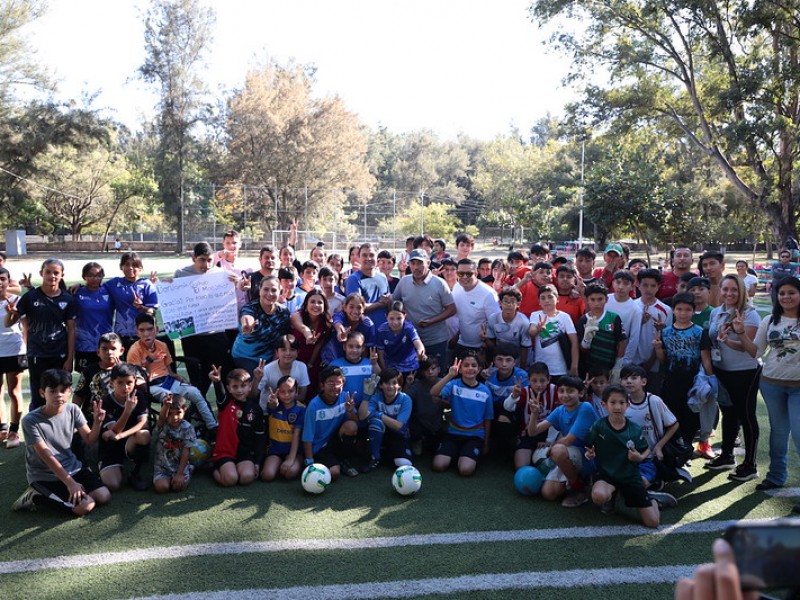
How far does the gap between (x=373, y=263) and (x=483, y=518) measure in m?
3.29

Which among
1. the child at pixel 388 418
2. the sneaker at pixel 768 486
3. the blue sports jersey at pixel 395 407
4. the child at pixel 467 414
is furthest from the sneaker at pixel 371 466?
the sneaker at pixel 768 486

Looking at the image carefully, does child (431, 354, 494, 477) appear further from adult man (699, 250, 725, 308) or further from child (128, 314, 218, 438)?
adult man (699, 250, 725, 308)

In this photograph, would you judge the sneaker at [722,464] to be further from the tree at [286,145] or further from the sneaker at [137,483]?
the tree at [286,145]

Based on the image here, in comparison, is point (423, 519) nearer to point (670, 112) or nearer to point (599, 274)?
point (599, 274)

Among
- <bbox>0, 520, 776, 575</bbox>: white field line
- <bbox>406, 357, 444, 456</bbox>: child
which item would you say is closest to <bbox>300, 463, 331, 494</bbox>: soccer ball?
<bbox>0, 520, 776, 575</bbox>: white field line

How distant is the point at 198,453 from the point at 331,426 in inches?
46.9

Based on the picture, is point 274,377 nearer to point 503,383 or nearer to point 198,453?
point 198,453

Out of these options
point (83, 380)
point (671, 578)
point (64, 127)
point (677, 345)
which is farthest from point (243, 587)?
point (64, 127)

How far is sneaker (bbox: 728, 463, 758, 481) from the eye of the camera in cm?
534

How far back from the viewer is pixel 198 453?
539 centimetres

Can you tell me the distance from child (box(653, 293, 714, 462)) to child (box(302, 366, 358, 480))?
2.93 m

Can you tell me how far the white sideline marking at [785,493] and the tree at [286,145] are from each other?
43719mm

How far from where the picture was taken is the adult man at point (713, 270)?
6.28 m

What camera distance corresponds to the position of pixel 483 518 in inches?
183
